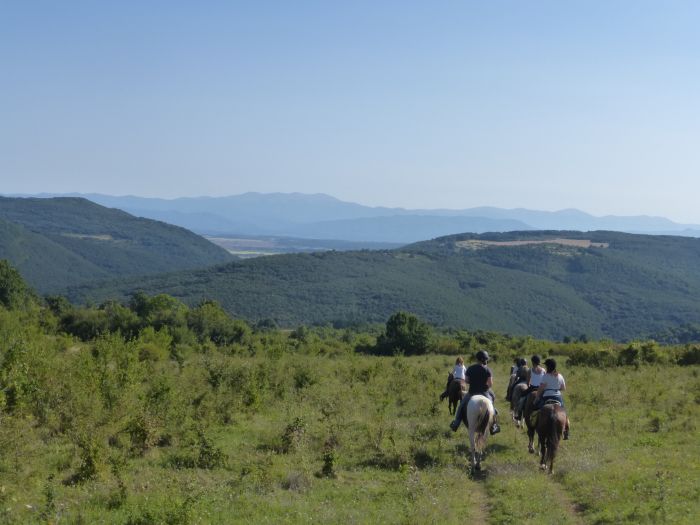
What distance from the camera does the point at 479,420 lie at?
12.6 meters

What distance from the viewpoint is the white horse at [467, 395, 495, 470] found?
41.0ft

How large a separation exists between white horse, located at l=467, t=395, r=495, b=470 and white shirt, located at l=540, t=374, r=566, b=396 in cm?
123

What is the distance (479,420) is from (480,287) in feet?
462

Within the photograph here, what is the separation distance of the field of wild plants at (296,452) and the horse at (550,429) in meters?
0.31

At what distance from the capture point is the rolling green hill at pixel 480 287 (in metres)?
129

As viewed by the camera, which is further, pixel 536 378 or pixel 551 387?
pixel 536 378

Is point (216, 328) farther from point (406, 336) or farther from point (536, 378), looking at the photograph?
point (536, 378)

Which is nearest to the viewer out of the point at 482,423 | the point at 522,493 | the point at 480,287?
the point at 522,493

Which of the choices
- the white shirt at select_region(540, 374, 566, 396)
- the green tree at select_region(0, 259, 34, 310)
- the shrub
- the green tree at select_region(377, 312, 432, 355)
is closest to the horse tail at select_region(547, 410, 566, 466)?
the white shirt at select_region(540, 374, 566, 396)

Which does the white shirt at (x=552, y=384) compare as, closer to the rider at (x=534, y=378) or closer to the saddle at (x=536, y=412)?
the saddle at (x=536, y=412)

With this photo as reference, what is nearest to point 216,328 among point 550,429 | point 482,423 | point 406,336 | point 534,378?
point 406,336

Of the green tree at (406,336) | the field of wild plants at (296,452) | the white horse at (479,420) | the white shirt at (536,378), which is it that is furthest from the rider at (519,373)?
the green tree at (406,336)

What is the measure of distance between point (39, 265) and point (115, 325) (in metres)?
165

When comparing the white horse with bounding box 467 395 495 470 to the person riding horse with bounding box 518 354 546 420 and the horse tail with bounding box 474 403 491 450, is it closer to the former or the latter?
the horse tail with bounding box 474 403 491 450
